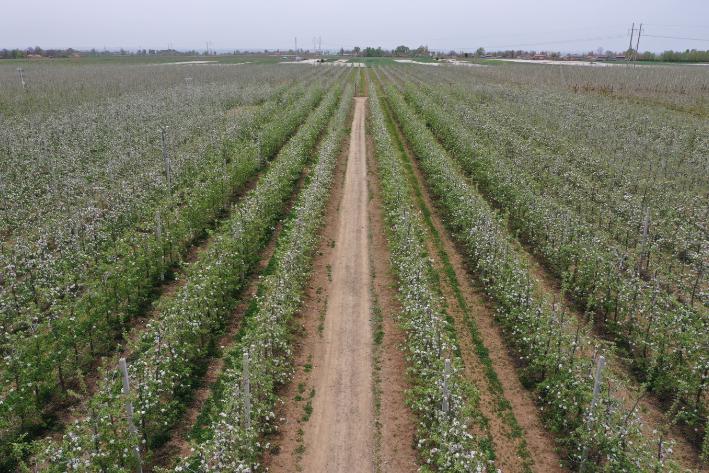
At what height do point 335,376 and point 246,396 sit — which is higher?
point 246,396

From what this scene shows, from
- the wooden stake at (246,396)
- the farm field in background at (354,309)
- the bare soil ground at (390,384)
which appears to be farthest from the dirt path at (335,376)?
the wooden stake at (246,396)

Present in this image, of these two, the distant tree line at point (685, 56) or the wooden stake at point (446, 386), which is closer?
the wooden stake at point (446, 386)

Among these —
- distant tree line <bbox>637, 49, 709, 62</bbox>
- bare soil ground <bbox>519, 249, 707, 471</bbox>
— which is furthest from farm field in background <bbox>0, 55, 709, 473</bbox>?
distant tree line <bbox>637, 49, 709, 62</bbox>

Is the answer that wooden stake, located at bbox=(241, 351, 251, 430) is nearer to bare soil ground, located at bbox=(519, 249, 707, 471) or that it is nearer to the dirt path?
the dirt path

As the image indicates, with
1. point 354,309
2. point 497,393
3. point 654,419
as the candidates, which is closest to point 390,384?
point 497,393

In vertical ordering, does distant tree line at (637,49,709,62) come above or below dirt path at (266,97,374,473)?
above

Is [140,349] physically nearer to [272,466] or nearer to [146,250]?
[272,466]

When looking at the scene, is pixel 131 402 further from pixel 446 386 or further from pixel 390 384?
pixel 390 384

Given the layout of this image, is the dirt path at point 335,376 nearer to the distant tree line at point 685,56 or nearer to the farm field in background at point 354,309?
the farm field in background at point 354,309
